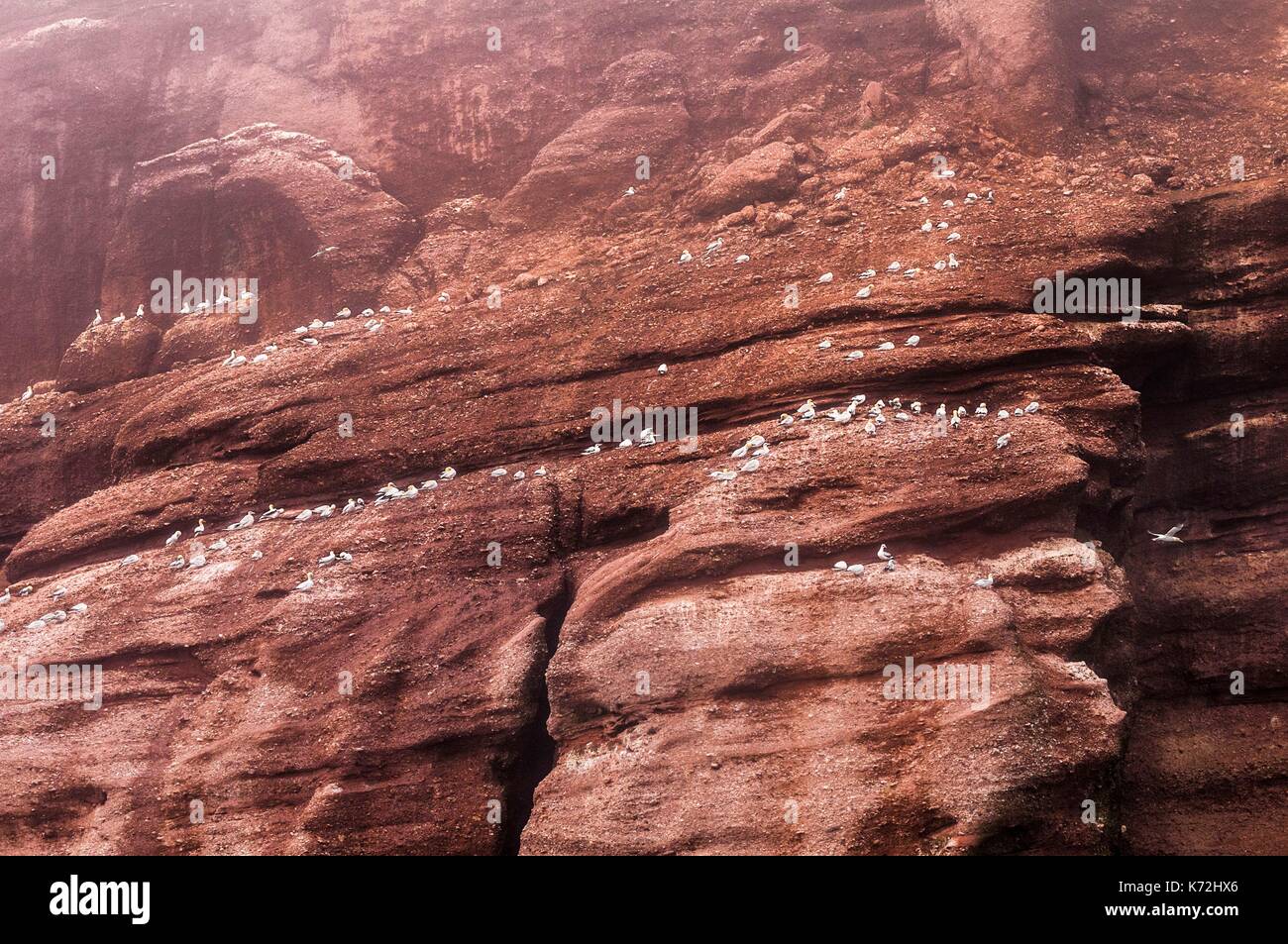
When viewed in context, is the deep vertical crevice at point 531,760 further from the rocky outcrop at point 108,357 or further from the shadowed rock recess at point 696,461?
the rocky outcrop at point 108,357

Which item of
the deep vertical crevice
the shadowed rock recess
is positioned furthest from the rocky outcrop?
the deep vertical crevice

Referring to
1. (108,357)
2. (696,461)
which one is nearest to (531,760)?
(696,461)

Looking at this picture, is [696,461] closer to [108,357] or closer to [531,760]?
[531,760]

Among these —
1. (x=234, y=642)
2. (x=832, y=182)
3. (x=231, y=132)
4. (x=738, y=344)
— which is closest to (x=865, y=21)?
(x=832, y=182)

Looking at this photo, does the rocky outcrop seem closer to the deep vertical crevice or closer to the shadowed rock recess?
the shadowed rock recess

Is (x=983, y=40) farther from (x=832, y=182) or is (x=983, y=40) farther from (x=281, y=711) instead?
(x=281, y=711)

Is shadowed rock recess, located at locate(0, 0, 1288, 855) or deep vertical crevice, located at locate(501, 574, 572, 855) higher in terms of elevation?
shadowed rock recess, located at locate(0, 0, 1288, 855)
